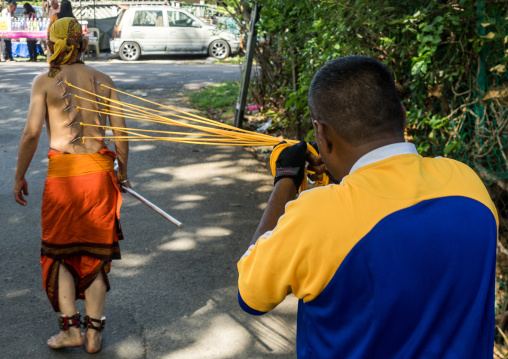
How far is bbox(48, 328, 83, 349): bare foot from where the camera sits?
374cm

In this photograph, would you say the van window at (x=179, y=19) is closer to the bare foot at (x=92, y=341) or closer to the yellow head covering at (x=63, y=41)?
the yellow head covering at (x=63, y=41)

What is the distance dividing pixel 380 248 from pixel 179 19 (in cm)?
1804

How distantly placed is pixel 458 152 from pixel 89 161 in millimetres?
2306

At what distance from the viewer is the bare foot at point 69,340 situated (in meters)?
3.74

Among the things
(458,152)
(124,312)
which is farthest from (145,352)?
(458,152)

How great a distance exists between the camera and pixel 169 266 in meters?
4.86

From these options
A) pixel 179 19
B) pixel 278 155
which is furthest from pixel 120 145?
pixel 179 19

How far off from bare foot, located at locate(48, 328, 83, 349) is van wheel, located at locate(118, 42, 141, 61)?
50.9 feet

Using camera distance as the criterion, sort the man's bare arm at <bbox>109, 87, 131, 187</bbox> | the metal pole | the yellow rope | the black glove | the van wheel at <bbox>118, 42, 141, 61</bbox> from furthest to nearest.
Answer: the van wheel at <bbox>118, 42, 141, 61</bbox>, the metal pole, the man's bare arm at <bbox>109, 87, 131, 187</bbox>, the yellow rope, the black glove

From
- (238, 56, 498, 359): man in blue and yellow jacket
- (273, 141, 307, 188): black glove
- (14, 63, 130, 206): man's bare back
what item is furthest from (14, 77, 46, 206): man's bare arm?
(238, 56, 498, 359): man in blue and yellow jacket

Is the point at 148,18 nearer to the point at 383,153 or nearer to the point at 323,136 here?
the point at 323,136

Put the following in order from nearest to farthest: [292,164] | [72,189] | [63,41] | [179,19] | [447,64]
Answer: [292,164] → [63,41] → [72,189] → [447,64] → [179,19]

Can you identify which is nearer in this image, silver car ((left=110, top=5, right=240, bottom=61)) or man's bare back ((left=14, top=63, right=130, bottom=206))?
man's bare back ((left=14, top=63, right=130, bottom=206))

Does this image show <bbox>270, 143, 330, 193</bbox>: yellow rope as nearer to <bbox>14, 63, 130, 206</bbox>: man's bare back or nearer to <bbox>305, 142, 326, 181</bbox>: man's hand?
<bbox>305, 142, 326, 181</bbox>: man's hand
